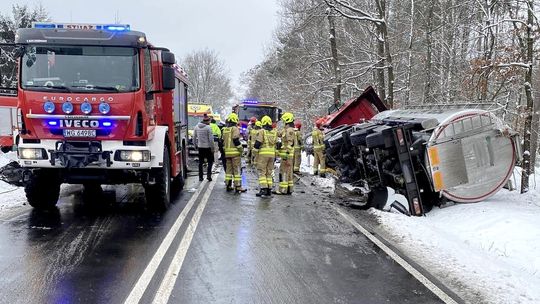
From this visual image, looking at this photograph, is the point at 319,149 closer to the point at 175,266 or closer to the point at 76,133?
the point at 76,133

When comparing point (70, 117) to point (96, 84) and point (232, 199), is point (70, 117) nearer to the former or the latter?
point (96, 84)

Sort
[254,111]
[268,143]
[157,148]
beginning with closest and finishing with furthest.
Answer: [157,148] → [268,143] → [254,111]

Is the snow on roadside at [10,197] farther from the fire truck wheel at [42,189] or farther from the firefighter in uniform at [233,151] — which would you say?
the firefighter in uniform at [233,151]

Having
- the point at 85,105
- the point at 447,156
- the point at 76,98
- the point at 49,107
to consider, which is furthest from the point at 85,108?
the point at 447,156

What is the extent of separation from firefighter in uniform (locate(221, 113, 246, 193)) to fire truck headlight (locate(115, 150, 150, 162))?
3.65m

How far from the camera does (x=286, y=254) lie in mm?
6234

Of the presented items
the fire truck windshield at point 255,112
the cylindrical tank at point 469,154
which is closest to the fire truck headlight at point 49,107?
the cylindrical tank at point 469,154

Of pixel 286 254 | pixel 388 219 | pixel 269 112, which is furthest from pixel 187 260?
pixel 269 112

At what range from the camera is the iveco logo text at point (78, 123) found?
7.84 meters

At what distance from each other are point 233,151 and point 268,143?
0.87m

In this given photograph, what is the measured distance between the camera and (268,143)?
443 inches

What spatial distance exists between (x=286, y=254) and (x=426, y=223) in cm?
317

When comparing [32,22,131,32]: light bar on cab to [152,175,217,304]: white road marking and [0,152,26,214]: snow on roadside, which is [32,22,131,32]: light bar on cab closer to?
[0,152,26,214]: snow on roadside

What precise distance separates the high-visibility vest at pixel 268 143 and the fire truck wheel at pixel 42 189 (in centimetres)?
436
